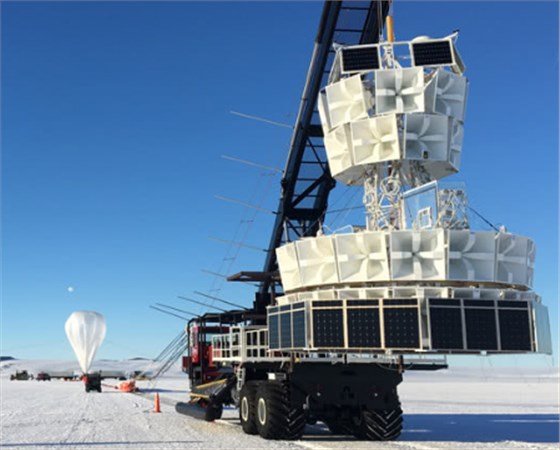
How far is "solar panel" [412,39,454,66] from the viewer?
2348 cm

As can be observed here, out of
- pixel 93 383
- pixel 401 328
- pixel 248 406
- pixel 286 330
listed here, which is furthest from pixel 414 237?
pixel 93 383

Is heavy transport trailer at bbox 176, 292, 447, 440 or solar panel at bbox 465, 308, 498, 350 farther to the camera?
heavy transport trailer at bbox 176, 292, 447, 440

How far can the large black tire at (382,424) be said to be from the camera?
874 inches

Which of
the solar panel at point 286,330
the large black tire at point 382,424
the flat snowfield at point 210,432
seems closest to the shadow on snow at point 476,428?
the flat snowfield at point 210,432

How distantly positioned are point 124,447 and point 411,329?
29.5ft

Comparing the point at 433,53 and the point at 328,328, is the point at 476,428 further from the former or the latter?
the point at 433,53

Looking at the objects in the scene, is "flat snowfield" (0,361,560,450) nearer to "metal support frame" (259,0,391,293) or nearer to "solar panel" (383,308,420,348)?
"solar panel" (383,308,420,348)

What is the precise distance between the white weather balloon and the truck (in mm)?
74264

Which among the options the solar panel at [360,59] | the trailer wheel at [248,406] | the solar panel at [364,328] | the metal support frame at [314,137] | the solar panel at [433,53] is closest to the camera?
the solar panel at [364,328]

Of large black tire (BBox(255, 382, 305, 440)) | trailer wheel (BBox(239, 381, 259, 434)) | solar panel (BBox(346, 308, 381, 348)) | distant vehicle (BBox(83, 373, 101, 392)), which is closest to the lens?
solar panel (BBox(346, 308, 381, 348))

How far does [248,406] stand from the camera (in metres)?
23.6

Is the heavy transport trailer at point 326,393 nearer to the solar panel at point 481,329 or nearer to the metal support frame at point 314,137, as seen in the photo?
the solar panel at point 481,329

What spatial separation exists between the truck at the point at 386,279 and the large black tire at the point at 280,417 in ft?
0.13

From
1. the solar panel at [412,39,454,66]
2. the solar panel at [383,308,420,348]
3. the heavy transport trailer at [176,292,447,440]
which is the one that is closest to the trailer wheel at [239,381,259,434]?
the heavy transport trailer at [176,292,447,440]
